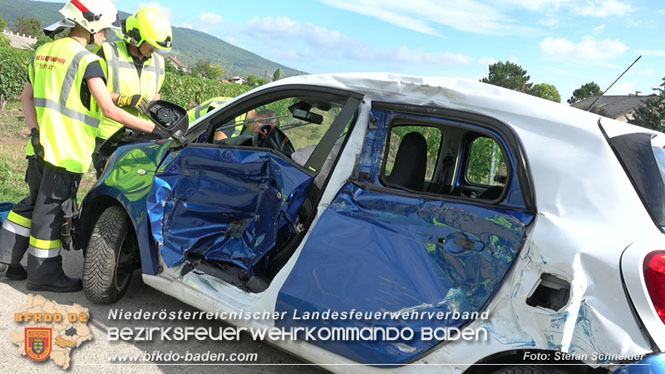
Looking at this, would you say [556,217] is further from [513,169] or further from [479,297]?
[479,297]

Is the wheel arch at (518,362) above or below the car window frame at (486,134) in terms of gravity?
below

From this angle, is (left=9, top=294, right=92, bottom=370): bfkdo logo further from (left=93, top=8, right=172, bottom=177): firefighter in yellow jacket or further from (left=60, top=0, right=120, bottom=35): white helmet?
(left=60, top=0, right=120, bottom=35): white helmet

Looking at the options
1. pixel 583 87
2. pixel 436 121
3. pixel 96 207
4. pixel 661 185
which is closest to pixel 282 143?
pixel 436 121

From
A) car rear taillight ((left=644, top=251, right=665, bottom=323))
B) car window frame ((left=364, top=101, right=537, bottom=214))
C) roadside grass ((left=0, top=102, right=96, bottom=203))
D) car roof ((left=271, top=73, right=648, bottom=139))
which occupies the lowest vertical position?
roadside grass ((left=0, top=102, right=96, bottom=203))

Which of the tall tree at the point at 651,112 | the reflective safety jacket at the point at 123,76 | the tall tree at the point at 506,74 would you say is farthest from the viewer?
the tall tree at the point at 506,74

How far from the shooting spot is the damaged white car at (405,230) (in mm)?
1897

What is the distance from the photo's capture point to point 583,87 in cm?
8794

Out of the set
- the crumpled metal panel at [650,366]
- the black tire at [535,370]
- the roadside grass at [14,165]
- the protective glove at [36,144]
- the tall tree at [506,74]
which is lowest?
the roadside grass at [14,165]

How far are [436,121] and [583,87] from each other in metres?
96.7

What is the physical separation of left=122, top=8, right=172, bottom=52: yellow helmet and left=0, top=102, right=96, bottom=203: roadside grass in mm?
2678

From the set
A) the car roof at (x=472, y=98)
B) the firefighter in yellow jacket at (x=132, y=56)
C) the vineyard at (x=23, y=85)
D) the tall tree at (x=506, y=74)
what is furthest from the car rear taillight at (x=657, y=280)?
the tall tree at (x=506, y=74)

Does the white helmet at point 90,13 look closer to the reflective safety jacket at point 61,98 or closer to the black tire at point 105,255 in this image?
the reflective safety jacket at point 61,98

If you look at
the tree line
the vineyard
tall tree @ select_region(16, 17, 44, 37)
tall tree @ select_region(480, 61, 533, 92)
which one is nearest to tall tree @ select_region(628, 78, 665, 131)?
the tree line

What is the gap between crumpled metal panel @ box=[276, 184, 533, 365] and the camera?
210cm
